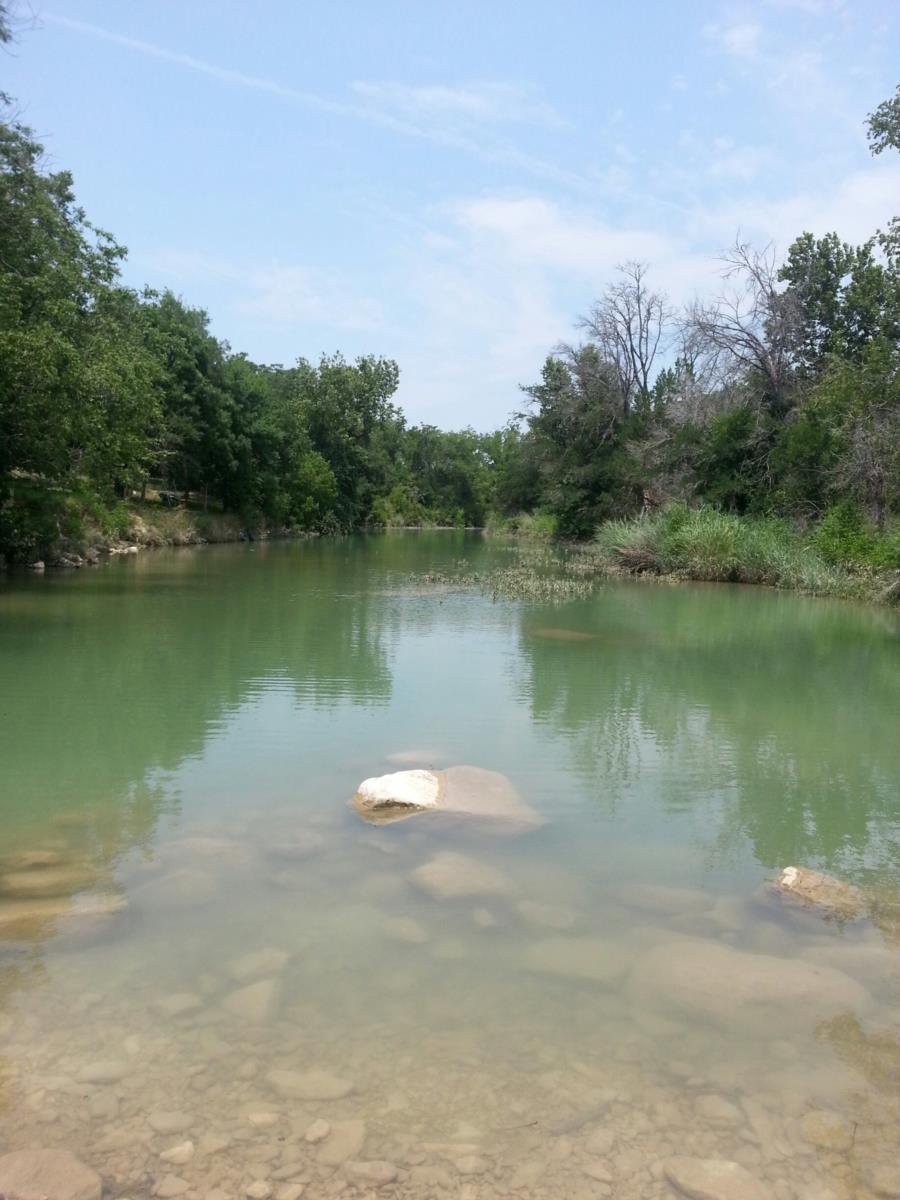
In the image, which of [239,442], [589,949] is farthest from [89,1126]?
[239,442]

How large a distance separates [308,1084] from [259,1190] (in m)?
0.55

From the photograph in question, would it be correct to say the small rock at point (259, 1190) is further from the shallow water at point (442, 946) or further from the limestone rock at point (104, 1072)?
the limestone rock at point (104, 1072)

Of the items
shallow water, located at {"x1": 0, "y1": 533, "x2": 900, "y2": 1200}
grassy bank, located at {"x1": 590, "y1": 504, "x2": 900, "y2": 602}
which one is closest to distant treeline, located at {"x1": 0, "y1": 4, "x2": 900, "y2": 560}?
grassy bank, located at {"x1": 590, "y1": 504, "x2": 900, "y2": 602}

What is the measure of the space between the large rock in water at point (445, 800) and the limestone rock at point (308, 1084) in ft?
9.21

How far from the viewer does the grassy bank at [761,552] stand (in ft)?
78.2

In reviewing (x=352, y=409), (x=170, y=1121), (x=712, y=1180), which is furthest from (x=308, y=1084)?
(x=352, y=409)

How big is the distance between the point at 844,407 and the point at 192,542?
2808 centimetres

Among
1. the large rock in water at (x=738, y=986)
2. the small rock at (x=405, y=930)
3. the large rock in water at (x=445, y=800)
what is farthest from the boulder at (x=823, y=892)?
the small rock at (x=405, y=930)

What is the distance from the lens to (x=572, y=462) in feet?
148

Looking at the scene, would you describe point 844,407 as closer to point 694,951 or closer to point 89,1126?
point 694,951

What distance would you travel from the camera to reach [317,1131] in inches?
127

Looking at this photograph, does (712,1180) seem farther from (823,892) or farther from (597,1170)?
(823,892)

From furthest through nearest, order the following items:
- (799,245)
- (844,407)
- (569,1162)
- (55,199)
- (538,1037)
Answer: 1. (799,245)
2. (55,199)
3. (844,407)
4. (538,1037)
5. (569,1162)

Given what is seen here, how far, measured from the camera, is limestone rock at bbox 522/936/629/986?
4.39 metres
